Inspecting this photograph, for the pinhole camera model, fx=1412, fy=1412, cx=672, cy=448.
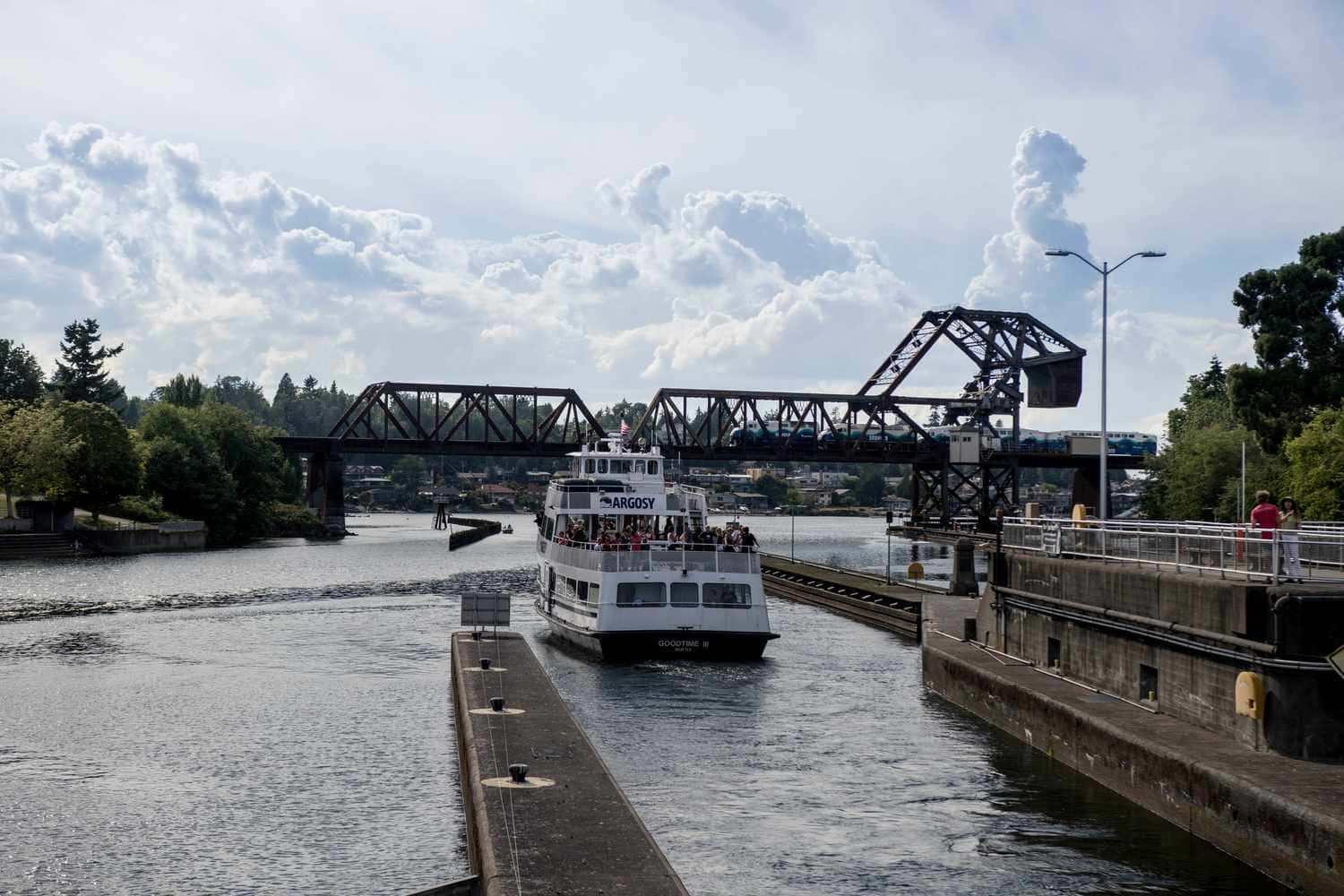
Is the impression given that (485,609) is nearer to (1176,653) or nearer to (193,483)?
(1176,653)

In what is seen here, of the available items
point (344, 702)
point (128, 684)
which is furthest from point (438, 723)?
point (128, 684)

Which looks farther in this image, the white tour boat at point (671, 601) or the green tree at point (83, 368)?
the green tree at point (83, 368)

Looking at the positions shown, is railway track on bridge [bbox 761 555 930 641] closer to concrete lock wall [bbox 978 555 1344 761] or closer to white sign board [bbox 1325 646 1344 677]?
concrete lock wall [bbox 978 555 1344 761]

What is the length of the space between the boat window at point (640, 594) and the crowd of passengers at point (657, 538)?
126cm

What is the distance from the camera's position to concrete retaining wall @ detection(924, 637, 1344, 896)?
68.6 ft

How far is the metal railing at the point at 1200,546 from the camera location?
26.0 m

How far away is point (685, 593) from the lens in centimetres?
4944

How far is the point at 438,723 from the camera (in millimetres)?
39031

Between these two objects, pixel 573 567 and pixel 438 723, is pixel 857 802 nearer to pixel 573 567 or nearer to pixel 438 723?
pixel 438 723

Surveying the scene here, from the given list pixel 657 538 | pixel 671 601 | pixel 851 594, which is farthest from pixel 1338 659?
pixel 851 594

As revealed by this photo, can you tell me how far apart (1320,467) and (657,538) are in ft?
127

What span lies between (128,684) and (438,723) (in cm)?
1287

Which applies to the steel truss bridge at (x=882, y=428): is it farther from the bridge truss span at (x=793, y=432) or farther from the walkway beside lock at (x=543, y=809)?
the walkway beside lock at (x=543, y=809)

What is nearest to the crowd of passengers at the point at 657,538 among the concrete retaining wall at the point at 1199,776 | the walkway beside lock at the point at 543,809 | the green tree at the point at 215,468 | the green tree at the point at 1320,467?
the walkway beside lock at the point at 543,809
